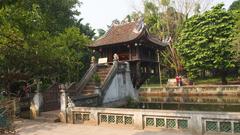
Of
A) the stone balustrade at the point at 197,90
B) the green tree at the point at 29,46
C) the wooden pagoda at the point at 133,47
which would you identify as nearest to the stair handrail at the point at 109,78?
the green tree at the point at 29,46

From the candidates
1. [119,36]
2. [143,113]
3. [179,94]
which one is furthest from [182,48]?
[143,113]

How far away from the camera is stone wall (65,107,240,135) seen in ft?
29.5

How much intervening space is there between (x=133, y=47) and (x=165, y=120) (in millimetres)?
13344

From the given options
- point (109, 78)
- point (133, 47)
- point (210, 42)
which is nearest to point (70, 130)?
point (109, 78)

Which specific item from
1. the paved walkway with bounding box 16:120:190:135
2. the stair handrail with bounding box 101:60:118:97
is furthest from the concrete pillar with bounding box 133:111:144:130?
the stair handrail with bounding box 101:60:118:97

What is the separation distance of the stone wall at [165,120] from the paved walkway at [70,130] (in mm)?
381

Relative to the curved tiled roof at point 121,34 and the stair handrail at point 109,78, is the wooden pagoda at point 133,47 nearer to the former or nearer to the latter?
the curved tiled roof at point 121,34

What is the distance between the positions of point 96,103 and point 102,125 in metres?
5.37

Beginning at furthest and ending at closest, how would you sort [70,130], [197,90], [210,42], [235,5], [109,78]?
[235,5] < [210,42] < [197,90] < [109,78] < [70,130]

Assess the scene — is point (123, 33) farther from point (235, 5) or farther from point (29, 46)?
point (235, 5)

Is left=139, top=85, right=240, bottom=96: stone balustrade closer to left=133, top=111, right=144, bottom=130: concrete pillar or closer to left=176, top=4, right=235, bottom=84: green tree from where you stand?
left=176, top=4, right=235, bottom=84: green tree

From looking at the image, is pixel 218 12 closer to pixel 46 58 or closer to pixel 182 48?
pixel 182 48

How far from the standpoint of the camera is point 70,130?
11406 millimetres

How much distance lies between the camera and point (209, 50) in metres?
29.3
